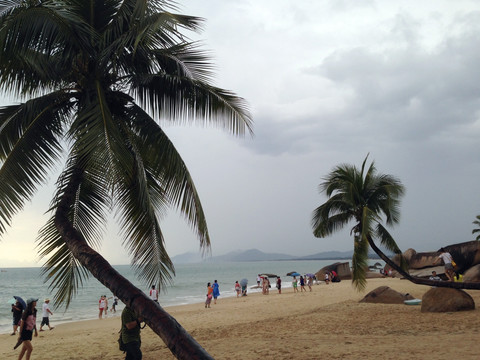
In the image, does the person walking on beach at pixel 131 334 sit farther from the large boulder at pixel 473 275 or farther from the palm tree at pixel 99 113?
the large boulder at pixel 473 275

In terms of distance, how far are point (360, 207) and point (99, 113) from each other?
1150cm

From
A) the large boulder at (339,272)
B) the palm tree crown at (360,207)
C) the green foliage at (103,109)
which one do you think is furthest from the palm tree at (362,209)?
the large boulder at (339,272)

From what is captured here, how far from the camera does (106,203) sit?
26.4ft

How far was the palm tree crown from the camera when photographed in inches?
563

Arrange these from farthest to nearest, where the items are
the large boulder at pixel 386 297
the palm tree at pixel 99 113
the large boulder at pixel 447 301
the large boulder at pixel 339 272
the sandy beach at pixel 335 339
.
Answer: the large boulder at pixel 339 272 → the large boulder at pixel 386 297 → the large boulder at pixel 447 301 → the sandy beach at pixel 335 339 → the palm tree at pixel 99 113

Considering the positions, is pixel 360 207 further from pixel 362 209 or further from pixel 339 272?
pixel 339 272

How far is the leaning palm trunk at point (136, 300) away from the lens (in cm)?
383

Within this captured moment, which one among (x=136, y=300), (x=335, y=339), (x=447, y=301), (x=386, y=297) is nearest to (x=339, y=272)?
(x=386, y=297)

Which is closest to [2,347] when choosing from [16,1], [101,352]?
[101,352]

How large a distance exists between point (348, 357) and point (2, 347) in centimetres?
1295

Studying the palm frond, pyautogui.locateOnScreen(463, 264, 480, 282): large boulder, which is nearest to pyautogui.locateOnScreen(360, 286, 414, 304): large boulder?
pyautogui.locateOnScreen(463, 264, 480, 282): large boulder

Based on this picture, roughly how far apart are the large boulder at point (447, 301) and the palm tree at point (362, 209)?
1.17 feet

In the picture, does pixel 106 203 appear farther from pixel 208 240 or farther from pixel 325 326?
pixel 325 326

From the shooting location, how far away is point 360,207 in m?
15.1
